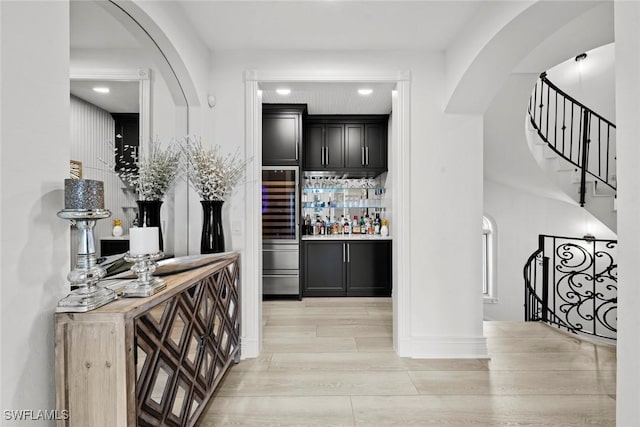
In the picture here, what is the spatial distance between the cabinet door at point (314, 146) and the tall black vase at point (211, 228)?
2.57 m

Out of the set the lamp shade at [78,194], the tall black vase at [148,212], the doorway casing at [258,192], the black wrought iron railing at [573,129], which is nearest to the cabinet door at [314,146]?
the doorway casing at [258,192]

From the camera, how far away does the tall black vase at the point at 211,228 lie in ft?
8.29

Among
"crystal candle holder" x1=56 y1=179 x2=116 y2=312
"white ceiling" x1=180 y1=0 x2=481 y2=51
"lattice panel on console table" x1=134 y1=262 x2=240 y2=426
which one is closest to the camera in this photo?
"crystal candle holder" x1=56 y1=179 x2=116 y2=312

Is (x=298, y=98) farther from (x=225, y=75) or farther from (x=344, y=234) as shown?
(x=344, y=234)

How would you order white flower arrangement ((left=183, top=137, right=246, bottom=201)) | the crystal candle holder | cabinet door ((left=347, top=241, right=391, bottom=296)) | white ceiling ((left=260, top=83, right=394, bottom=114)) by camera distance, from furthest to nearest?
cabinet door ((left=347, top=241, right=391, bottom=296)), white ceiling ((left=260, top=83, right=394, bottom=114)), white flower arrangement ((left=183, top=137, right=246, bottom=201)), the crystal candle holder

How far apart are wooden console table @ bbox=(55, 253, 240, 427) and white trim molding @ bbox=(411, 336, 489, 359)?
1691mm

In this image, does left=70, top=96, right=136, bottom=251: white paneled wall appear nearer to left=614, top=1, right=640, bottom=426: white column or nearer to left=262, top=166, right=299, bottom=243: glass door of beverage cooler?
left=614, top=1, right=640, bottom=426: white column

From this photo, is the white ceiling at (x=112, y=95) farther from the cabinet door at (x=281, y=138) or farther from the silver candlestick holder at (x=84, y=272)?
the cabinet door at (x=281, y=138)

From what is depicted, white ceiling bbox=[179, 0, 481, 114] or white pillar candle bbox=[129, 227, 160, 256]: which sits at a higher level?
white ceiling bbox=[179, 0, 481, 114]

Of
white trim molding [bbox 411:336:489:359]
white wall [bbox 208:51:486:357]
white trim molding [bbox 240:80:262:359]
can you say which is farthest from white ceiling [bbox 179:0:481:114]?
white trim molding [bbox 411:336:489:359]

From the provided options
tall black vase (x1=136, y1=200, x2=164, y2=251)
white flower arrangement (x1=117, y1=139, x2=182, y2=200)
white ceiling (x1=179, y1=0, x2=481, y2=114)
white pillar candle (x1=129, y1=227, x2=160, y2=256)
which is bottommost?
white pillar candle (x1=129, y1=227, x2=160, y2=256)

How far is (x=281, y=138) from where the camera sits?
15.2 ft

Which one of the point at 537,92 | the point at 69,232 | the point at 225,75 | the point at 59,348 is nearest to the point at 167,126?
the point at 225,75

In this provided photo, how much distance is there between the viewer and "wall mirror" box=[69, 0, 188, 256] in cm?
141
